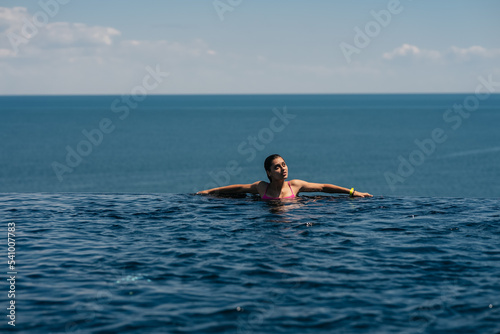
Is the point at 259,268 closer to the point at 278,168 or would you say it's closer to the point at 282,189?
the point at 278,168

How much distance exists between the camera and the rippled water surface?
313 inches

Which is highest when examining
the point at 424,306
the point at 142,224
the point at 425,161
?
the point at 425,161

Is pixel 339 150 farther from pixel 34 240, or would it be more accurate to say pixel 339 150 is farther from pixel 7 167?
pixel 34 240

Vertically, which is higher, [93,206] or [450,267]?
[93,206]

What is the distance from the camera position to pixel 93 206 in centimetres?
1652

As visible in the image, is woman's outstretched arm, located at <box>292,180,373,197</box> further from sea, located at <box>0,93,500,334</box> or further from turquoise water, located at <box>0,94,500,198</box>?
turquoise water, located at <box>0,94,500,198</box>

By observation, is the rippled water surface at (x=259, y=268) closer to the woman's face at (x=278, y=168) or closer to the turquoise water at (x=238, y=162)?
the woman's face at (x=278, y=168)

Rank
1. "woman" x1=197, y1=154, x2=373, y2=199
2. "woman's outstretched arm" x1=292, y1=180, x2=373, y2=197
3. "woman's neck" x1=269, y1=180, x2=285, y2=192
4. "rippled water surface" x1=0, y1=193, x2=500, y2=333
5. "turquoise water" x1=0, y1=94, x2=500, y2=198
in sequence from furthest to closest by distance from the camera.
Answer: "turquoise water" x1=0, y1=94, x2=500, y2=198 → "woman's neck" x1=269, y1=180, x2=285, y2=192 → "woman" x1=197, y1=154, x2=373, y2=199 → "woman's outstretched arm" x1=292, y1=180, x2=373, y2=197 → "rippled water surface" x1=0, y1=193, x2=500, y2=333

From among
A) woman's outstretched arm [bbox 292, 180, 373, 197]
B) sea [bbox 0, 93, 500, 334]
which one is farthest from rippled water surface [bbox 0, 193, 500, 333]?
woman's outstretched arm [bbox 292, 180, 373, 197]

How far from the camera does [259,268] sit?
10094 mm

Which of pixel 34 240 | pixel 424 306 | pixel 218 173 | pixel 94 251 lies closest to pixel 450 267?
pixel 424 306

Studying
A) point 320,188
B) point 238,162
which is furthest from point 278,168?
point 238,162

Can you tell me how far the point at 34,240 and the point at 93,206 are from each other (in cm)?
402

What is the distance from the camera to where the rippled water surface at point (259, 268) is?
26.1 ft
